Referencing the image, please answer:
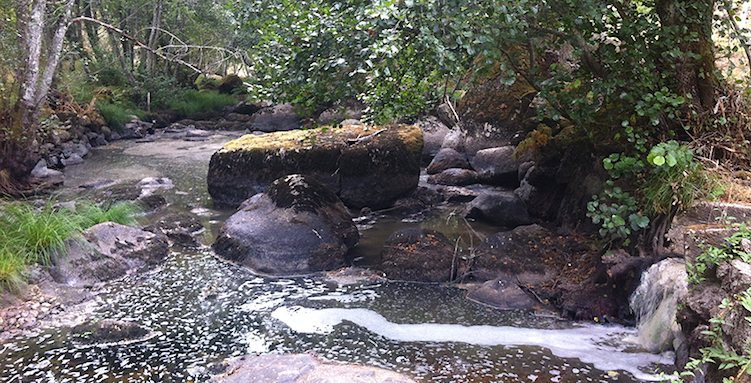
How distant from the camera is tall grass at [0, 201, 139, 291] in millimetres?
6355

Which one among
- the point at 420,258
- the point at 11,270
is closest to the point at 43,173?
the point at 11,270

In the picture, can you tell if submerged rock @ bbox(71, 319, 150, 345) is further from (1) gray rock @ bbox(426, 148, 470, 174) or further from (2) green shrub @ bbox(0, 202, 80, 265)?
(1) gray rock @ bbox(426, 148, 470, 174)

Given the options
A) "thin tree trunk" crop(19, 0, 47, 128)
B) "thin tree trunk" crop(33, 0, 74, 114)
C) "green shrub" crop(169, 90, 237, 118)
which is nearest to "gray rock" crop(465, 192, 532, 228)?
"thin tree trunk" crop(33, 0, 74, 114)

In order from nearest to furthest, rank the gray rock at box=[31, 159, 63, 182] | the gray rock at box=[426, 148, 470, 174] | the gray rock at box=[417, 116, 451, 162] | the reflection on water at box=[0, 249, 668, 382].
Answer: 1. the reflection on water at box=[0, 249, 668, 382]
2. the gray rock at box=[31, 159, 63, 182]
3. the gray rock at box=[426, 148, 470, 174]
4. the gray rock at box=[417, 116, 451, 162]

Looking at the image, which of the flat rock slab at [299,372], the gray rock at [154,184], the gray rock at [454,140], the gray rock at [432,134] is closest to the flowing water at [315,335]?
the flat rock slab at [299,372]

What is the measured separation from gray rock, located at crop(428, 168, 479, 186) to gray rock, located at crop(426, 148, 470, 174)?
1.75ft

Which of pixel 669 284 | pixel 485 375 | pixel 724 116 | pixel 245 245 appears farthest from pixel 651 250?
pixel 245 245

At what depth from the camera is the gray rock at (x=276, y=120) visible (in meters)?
22.0

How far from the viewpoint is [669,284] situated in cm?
516

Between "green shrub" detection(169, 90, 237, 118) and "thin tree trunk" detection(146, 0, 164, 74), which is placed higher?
"thin tree trunk" detection(146, 0, 164, 74)

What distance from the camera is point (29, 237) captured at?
6977mm

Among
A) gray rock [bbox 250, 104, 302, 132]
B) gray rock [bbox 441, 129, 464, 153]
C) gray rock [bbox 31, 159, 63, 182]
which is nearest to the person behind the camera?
gray rock [bbox 31, 159, 63, 182]

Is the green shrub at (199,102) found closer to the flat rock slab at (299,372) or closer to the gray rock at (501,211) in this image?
the gray rock at (501,211)

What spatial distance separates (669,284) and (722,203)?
782mm
